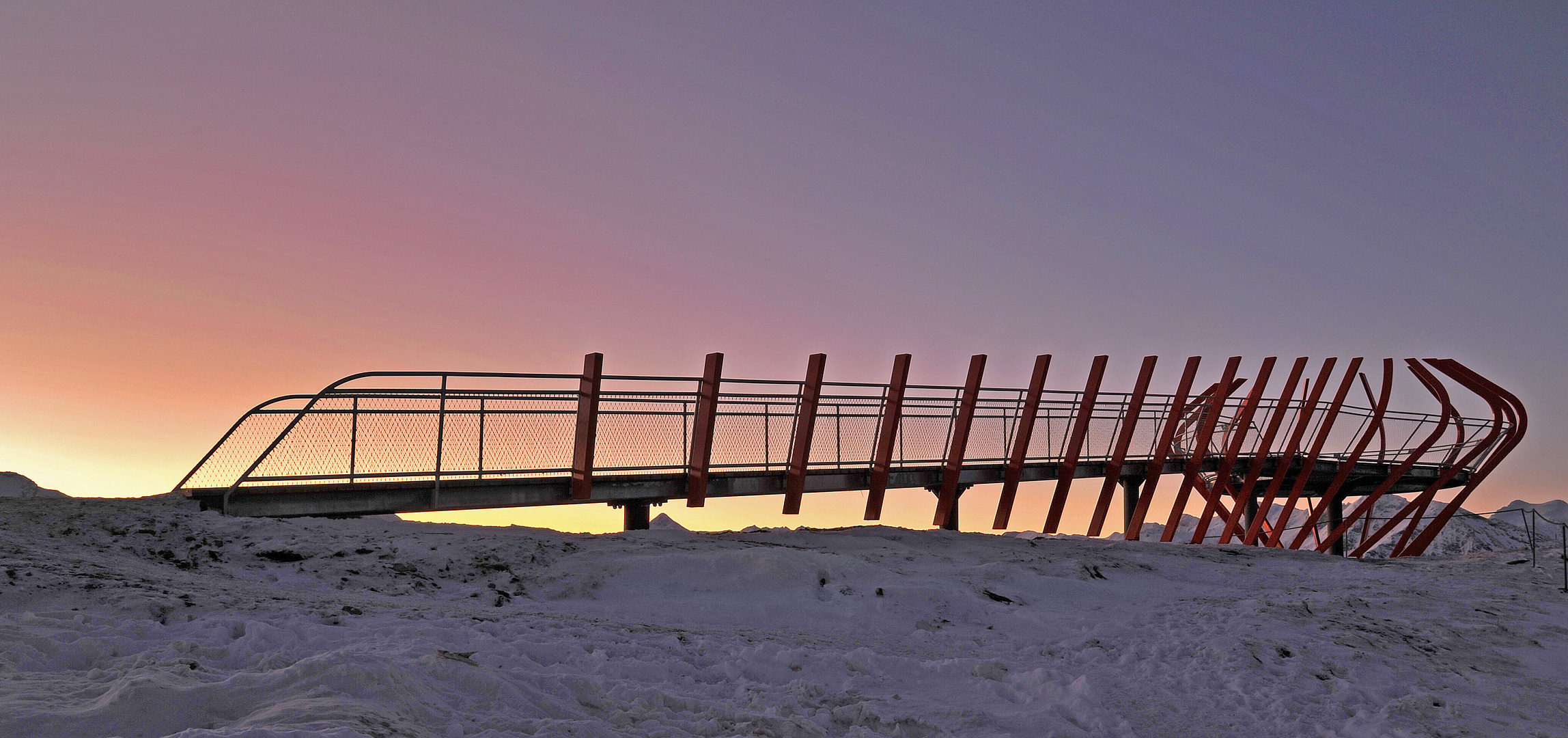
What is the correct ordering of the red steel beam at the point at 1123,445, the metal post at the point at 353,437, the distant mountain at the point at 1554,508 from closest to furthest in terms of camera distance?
the metal post at the point at 353,437 → the red steel beam at the point at 1123,445 → the distant mountain at the point at 1554,508

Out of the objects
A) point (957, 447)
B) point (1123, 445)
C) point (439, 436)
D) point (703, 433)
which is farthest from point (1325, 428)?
point (439, 436)

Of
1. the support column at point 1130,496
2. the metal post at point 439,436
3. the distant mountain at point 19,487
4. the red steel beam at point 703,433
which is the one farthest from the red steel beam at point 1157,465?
the distant mountain at point 19,487

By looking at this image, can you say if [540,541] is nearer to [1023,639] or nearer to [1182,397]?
[1023,639]

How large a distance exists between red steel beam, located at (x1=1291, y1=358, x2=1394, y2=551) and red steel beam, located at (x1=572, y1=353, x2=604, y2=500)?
17887 mm

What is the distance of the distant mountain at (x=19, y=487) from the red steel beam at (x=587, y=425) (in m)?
6.39

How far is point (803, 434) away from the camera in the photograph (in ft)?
48.2

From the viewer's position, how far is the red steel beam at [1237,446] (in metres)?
Result: 21.7

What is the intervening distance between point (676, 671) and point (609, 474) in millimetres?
7593

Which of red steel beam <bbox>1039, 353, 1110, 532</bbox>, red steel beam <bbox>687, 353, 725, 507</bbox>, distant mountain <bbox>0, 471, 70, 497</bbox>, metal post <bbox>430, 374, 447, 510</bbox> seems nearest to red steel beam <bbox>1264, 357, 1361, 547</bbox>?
red steel beam <bbox>1039, 353, 1110, 532</bbox>

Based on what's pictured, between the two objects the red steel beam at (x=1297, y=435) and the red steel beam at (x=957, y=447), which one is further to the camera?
the red steel beam at (x=1297, y=435)

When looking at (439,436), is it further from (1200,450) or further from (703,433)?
(1200,450)

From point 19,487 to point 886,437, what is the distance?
42.9 ft

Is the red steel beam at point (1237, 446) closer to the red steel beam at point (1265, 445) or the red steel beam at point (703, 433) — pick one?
the red steel beam at point (1265, 445)

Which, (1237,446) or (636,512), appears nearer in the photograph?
(636,512)
